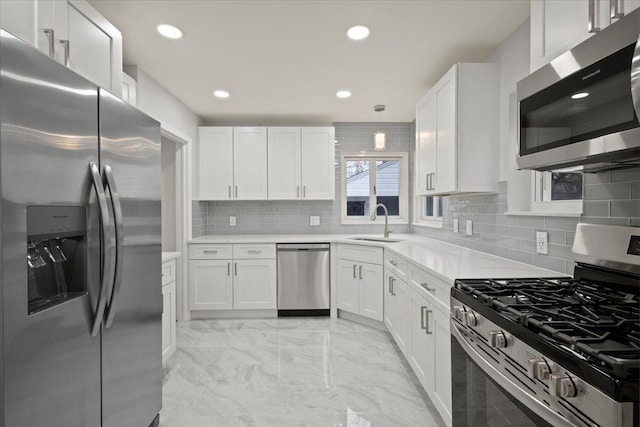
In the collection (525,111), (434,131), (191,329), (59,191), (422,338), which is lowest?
(191,329)

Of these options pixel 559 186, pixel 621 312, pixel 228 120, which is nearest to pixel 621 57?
pixel 621 312

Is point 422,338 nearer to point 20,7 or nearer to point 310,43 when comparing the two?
point 310,43

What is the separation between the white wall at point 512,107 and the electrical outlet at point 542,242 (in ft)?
1.02

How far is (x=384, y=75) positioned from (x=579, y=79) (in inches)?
80.7

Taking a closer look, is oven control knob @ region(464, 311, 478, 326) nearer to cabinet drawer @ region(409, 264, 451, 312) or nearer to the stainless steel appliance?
the stainless steel appliance

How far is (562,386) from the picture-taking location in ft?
2.71

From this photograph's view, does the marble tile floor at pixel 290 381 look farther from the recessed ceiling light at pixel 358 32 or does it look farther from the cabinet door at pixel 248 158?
the recessed ceiling light at pixel 358 32

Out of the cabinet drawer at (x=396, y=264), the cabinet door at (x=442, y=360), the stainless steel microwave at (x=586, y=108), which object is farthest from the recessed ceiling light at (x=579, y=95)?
the cabinet drawer at (x=396, y=264)

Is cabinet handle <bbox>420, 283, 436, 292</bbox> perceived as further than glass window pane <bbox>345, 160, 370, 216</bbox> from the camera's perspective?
No

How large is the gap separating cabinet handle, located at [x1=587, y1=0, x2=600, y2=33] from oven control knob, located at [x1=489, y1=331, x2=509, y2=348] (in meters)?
1.05

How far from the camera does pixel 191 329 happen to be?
12.0ft

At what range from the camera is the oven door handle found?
2.84ft

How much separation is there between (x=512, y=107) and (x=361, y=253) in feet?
6.56

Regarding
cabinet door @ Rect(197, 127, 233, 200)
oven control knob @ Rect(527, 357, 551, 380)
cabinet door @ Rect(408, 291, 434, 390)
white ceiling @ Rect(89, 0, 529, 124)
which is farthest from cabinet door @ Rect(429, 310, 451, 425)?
cabinet door @ Rect(197, 127, 233, 200)
